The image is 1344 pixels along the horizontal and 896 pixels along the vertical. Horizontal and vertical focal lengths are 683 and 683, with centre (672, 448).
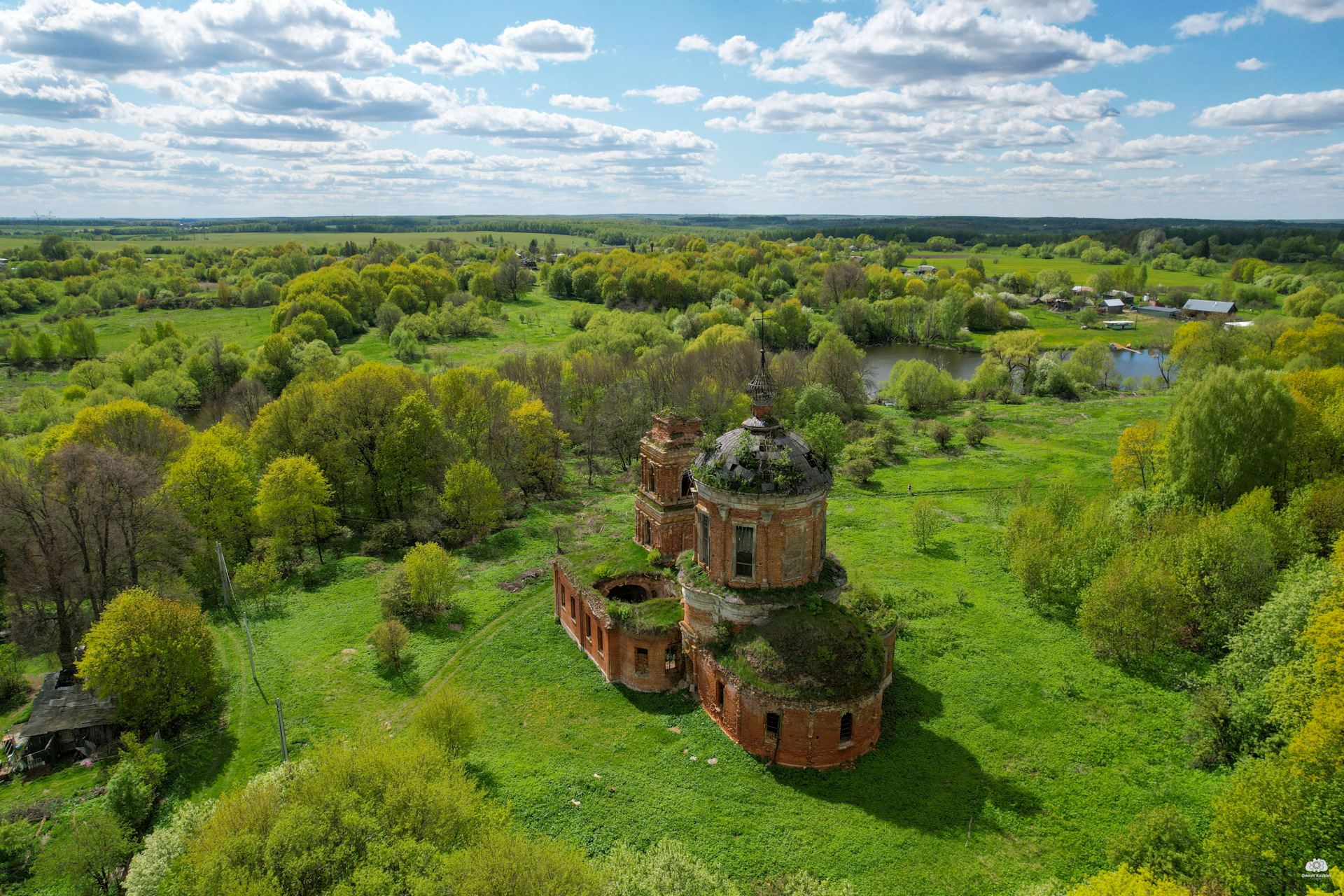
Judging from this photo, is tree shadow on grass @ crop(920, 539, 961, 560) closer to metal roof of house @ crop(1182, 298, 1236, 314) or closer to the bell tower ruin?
the bell tower ruin

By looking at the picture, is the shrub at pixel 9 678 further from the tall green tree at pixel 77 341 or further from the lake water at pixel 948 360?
the lake water at pixel 948 360

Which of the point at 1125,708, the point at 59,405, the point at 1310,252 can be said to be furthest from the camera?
the point at 1310,252

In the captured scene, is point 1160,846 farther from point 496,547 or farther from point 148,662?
point 496,547

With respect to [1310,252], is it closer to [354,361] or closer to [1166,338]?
[1166,338]

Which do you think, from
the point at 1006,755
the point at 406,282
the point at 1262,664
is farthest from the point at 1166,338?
the point at 406,282

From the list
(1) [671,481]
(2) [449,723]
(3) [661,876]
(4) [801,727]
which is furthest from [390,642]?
(3) [661,876]
